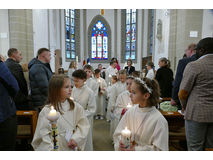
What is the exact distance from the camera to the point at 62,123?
1761 mm

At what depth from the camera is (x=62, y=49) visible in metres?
13.4

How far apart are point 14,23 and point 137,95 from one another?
6605 mm

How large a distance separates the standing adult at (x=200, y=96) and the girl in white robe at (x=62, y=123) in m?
1.30

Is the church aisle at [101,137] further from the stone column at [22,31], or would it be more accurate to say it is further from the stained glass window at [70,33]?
the stained glass window at [70,33]

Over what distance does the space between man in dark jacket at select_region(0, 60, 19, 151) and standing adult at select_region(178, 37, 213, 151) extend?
6.77 feet

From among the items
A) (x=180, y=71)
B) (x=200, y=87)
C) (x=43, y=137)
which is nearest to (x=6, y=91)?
(x=43, y=137)

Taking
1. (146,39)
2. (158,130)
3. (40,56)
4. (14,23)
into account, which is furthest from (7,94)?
(146,39)

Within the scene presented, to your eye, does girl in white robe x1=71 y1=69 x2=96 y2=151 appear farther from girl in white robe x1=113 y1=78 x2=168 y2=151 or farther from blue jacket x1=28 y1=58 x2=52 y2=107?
girl in white robe x1=113 y1=78 x2=168 y2=151

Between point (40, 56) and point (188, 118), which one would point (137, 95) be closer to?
point (188, 118)

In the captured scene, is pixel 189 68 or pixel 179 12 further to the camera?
pixel 179 12

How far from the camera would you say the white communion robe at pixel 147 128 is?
144 cm

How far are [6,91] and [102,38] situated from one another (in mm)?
15405

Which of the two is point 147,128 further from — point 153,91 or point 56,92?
point 56,92

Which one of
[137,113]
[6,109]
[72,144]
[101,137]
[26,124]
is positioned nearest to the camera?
[137,113]
